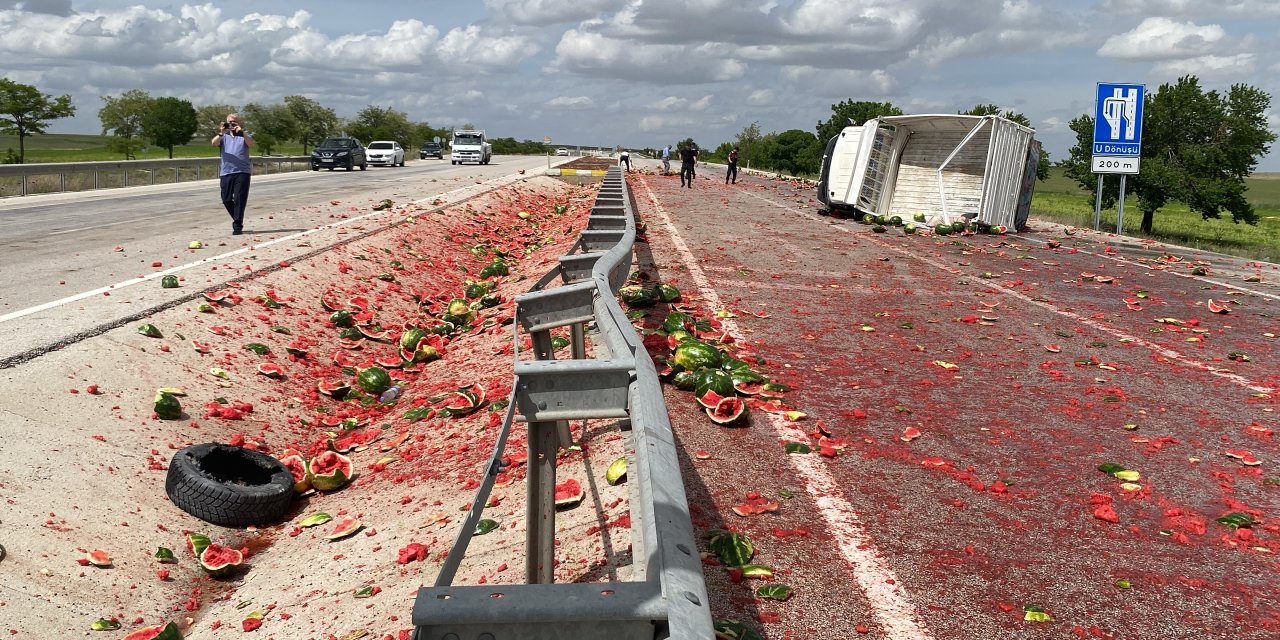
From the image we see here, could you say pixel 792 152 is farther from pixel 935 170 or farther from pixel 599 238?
pixel 599 238

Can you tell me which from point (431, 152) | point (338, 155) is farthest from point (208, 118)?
point (338, 155)

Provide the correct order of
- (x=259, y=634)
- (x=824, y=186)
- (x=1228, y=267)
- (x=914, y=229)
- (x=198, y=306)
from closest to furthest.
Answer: (x=259, y=634) < (x=198, y=306) < (x=1228, y=267) < (x=914, y=229) < (x=824, y=186)

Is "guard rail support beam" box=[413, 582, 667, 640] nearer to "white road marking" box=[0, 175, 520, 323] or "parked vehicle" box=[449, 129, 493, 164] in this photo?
"white road marking" box=[0, 175, 520, 323]

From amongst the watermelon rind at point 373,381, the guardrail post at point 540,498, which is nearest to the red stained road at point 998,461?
the guardrail post at point 540,498

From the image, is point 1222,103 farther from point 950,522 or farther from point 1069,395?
point 950,522

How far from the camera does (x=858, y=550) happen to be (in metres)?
4.47

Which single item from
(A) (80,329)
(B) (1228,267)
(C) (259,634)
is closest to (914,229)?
(B) (1228,267)

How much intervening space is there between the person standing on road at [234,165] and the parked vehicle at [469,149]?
49684 mm

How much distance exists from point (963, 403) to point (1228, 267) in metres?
13.1

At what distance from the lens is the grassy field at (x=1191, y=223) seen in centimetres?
3244

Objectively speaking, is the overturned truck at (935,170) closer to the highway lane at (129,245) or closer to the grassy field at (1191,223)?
the grassy field at (1191,223)

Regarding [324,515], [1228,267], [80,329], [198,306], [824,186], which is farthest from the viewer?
[824,186]

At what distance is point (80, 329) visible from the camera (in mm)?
8312

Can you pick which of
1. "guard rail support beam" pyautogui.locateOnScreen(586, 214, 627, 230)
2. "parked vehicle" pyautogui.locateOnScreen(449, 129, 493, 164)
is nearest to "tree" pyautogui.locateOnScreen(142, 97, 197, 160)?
"parked vehicle" pyautogui.locateOnScreen(449, 129, 493, 164)
